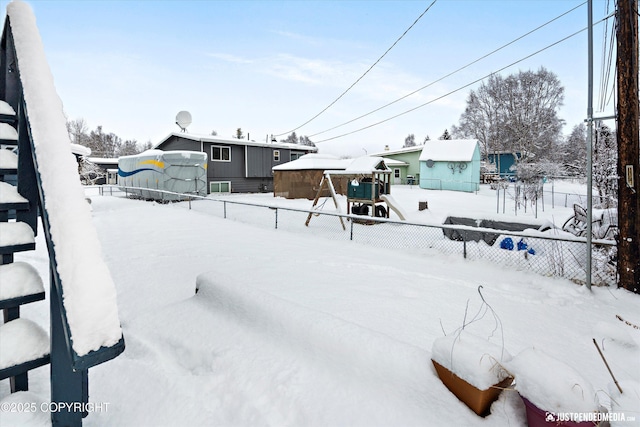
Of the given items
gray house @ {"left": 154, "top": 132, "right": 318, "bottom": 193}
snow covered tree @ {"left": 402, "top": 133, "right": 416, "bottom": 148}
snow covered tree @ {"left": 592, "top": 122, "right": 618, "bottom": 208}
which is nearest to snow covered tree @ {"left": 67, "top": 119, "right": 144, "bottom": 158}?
gray house @ {"left": 154, "top": 132, "right": 318, "bottom": 193}

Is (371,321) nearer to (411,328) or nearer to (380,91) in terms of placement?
(411,328)

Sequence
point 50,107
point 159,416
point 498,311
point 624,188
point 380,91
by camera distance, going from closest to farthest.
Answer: point 50,107, point 159,416, point 498,311, point 624,188, point 380,91

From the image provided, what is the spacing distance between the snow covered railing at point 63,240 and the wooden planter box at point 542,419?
220 centimetres

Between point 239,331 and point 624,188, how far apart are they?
6.61 meters

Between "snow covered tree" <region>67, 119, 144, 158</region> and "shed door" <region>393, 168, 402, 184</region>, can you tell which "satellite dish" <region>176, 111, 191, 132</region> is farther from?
"snow covered tree" <region>67, 119, 144, 158</region>

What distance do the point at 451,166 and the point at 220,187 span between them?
23.1 meters

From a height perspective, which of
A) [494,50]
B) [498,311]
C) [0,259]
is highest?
[494,50]

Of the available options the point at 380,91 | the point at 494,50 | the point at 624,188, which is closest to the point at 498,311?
the point at 624,188

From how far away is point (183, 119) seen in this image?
26797mm

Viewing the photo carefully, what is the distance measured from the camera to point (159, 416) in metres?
1.99

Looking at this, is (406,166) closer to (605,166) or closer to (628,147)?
(605,166)

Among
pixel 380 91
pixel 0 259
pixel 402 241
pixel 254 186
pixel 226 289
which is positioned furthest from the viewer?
pixel 254 186

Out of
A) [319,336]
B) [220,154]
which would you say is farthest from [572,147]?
[319,336]

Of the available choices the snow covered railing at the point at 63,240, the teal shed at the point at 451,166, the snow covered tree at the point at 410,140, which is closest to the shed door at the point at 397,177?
the teal shed at the point at 451,166
